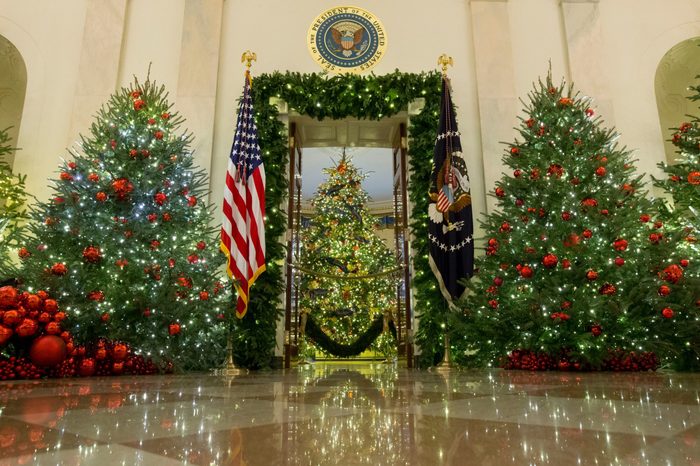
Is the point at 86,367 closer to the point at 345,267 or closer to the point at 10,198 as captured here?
the point at 10,198

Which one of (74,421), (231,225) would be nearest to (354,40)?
(231,225)

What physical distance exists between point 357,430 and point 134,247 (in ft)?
14.4

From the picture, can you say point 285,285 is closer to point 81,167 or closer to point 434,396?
point 81,167

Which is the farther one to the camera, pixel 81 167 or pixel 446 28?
pixel 446 28

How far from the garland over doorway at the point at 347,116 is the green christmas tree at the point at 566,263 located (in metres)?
1.17

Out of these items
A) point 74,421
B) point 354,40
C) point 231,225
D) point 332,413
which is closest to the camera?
point 74,421

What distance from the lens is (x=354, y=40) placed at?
7.49 metres

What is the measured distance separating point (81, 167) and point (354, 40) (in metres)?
4.47

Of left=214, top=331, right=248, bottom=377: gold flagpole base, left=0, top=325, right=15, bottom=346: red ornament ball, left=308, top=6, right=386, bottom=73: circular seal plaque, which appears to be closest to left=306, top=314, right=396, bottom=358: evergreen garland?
left=214, top=331, right=248, bottom=377: gold flagpole base

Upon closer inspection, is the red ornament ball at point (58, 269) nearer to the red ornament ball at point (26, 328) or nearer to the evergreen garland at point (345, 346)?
the red ornament ball at point (26, 328)

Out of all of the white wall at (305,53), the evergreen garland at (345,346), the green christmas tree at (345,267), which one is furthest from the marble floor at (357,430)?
the evergreen garland at (345,346)

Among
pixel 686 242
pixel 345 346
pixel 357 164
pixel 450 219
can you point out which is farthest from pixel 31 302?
pixel 357 164

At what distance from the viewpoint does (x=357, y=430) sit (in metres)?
1.20

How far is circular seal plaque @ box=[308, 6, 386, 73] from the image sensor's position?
7355 millimetres
